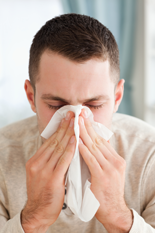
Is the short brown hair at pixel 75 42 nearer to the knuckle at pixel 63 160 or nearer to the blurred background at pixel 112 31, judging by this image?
the knuckle at pixel 63 160

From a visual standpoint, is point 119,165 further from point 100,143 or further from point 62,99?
point 62,99

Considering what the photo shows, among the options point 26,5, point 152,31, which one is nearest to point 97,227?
point 152,31

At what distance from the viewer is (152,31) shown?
7.82 ft

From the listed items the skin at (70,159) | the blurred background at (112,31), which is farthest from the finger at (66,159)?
the blurred background at (112,31)

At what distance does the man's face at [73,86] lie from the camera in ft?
3.39

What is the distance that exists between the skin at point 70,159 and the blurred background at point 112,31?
1.58 metres

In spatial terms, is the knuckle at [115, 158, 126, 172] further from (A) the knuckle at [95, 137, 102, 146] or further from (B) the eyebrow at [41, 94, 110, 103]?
(B) the eyebrow at [41, 94, 110, 103]

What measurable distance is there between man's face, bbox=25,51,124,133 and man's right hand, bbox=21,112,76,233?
0.10m

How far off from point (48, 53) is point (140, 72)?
1.69m

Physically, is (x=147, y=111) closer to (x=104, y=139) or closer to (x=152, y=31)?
(x=152, y=31)

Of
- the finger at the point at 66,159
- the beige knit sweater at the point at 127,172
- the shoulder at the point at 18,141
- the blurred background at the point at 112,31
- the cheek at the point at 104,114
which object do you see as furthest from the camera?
the blurred background at the point at 112,31

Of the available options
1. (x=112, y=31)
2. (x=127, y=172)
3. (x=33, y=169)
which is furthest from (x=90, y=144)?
(x=112, y=31)

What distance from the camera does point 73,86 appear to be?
1.03m

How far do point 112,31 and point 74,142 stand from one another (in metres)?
1.92
